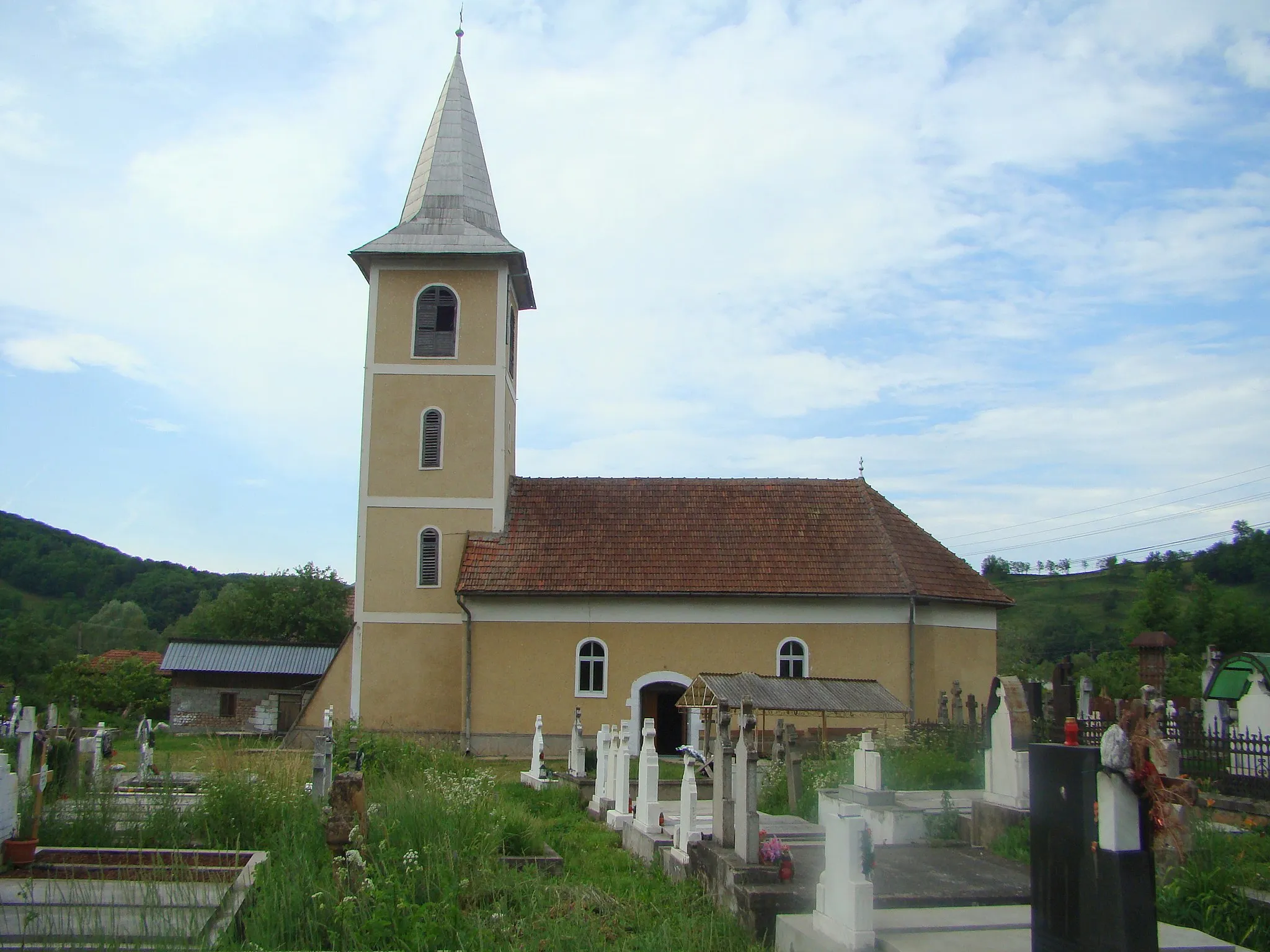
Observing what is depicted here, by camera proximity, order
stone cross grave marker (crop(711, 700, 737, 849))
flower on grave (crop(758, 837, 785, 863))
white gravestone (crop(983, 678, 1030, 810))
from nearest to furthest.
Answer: flower on grave (crop(758, 837, 785, 863)), stone cross grave marker (crop(711, 700, 737, 849)), white gravestone (crop(983, 678, 1030, 810))

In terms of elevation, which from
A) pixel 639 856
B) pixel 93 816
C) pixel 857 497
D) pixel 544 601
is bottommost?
pixel 639 856

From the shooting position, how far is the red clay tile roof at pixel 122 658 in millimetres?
39938

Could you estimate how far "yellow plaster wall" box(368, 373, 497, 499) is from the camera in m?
26.9

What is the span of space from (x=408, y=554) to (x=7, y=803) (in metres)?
17.3

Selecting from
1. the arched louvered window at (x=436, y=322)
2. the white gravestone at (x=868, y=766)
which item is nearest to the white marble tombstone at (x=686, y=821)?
the white gravestone at (x=868, y=766)

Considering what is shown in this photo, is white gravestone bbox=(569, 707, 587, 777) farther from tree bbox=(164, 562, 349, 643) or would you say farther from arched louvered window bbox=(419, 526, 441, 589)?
tree bbox=(164, 562, 349, 643)

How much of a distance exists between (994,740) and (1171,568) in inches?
2843

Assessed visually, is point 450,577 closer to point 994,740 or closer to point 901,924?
A: point 994,740

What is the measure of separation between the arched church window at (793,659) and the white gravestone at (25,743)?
16933 millimetres

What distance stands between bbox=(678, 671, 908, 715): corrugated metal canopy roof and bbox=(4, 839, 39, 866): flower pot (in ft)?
39.1

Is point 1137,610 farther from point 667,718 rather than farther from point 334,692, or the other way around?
point 334,692

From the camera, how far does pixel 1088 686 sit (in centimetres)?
2294

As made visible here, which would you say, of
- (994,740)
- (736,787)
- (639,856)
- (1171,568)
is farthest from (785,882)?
(1171,568)

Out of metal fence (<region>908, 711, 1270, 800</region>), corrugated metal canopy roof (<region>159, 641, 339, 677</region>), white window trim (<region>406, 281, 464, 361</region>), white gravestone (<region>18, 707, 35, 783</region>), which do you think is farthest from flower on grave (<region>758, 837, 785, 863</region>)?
corrugated metal canopy roof (<region>159, 641, 339, 677</region>)
